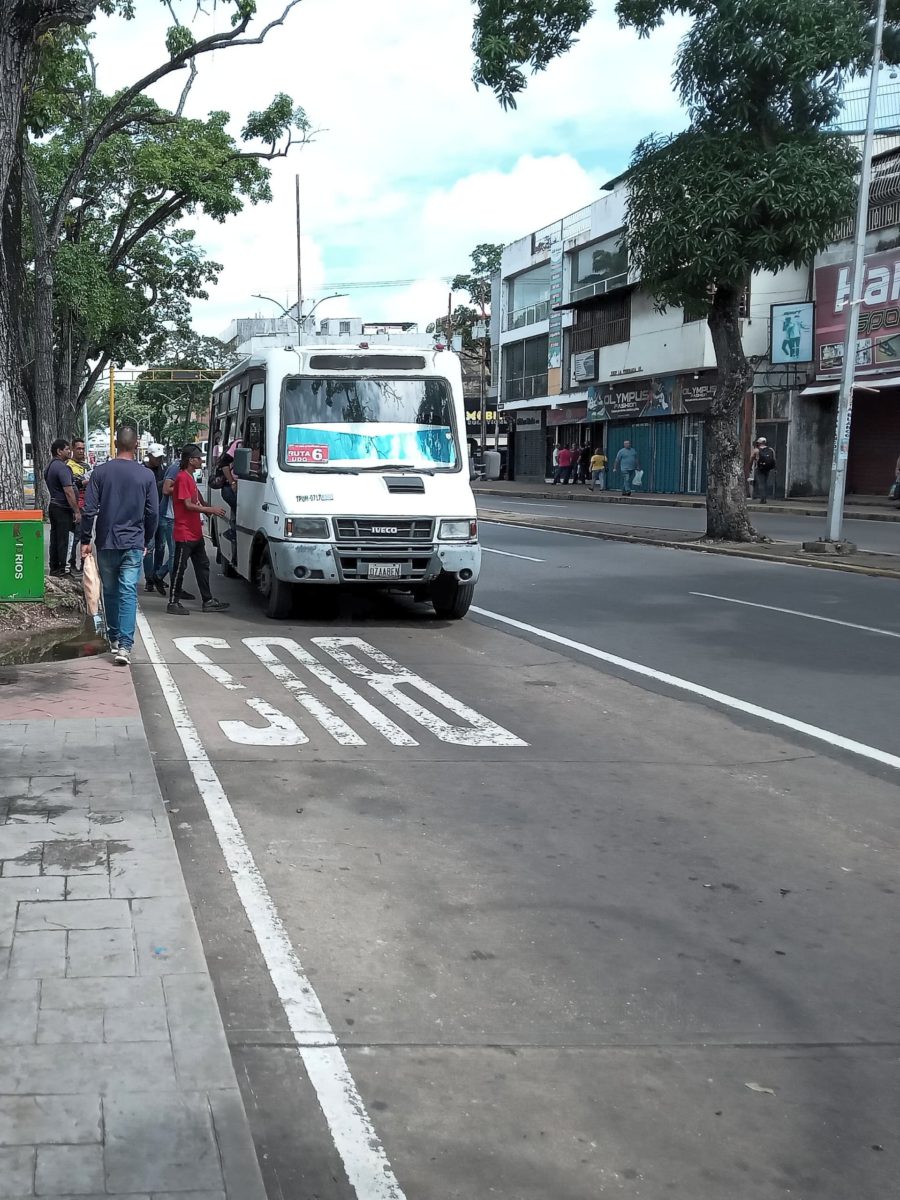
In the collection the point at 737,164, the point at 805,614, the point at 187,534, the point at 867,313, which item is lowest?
the point at 805,614

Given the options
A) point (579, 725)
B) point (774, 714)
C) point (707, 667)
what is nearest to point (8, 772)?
point (579, 725)

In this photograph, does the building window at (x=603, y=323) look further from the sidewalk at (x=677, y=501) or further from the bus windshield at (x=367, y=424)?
the bus windshield at (x=367, y=424)

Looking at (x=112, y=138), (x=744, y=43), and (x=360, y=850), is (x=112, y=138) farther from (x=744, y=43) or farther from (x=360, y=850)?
(x=360, y=850)

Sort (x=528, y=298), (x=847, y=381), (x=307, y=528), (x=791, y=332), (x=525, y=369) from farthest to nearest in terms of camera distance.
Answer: (x=525, y=369), (x=528, y=298), (x=791, y=332), (x=847, y=381), (x=307, y=528)

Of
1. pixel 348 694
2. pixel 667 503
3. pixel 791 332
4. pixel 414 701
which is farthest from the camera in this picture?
pixel 667 503

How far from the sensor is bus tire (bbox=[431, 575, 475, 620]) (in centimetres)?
1269

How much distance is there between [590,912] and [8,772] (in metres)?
3.03

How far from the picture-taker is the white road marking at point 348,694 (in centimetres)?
775

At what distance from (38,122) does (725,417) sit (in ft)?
43.2

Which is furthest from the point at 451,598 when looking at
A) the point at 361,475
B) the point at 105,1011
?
the point at 105,1011

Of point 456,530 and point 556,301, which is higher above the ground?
point 556,301

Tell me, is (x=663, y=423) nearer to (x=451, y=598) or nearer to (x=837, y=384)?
(x=837, y=384)

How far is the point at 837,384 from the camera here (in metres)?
35.1

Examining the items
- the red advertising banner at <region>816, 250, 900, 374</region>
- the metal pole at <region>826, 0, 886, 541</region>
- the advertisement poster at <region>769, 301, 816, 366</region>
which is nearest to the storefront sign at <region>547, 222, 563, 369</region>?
the advertisement poster at <region>769, 301, 816, 366</region>
